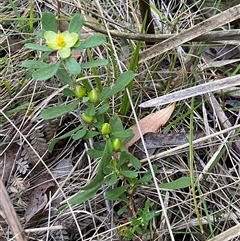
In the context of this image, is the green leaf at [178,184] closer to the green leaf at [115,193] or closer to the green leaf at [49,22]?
the green leaf at [115,193]

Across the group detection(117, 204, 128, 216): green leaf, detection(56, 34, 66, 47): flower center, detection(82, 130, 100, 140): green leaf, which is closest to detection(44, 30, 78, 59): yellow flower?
detection(56, 34, 66, 47): flower center

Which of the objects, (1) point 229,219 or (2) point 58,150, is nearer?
(1) point 229,219

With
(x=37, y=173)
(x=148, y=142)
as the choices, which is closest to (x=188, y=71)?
(x=148, y=142)

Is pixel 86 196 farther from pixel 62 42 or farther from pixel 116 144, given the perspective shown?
pixel 62 42

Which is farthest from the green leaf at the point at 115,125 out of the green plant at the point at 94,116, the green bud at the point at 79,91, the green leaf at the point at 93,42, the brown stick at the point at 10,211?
the brown stick at the point at 10,211

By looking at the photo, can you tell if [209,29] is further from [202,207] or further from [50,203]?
[50,203]

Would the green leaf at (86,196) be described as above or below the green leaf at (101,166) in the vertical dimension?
below

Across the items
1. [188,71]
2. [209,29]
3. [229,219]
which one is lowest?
[229,219]

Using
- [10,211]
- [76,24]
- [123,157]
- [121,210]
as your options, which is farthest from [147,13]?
[10,211]
